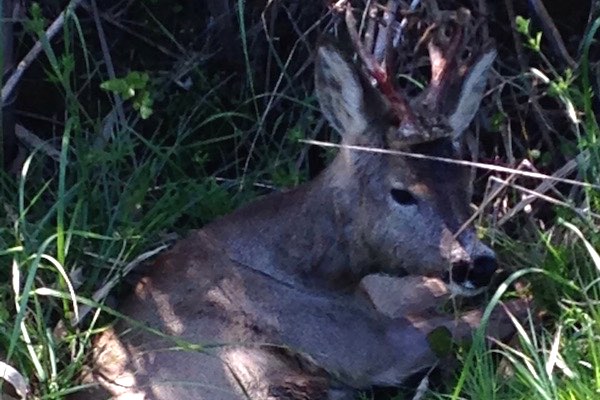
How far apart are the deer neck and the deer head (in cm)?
2

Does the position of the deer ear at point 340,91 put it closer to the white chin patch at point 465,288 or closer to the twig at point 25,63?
the white chin patch at point 465,288

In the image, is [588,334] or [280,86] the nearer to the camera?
[588,334]

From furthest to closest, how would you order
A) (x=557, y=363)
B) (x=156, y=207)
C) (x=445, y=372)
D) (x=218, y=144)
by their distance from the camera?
1. (x=218, y=144)
2. (x=156, y=207)
3. (x=445, y=372)
4. (x=557, y=363)

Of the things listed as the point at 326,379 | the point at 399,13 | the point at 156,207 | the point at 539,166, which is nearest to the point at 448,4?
the point at 399,13

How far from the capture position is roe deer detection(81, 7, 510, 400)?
14.4 feet

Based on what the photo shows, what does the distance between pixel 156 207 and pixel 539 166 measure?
5.15 feet

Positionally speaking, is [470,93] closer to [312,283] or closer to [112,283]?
[312,283]

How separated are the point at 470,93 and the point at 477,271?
721 millimetres

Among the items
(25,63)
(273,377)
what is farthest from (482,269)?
(25,63)

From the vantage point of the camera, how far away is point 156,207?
516cm

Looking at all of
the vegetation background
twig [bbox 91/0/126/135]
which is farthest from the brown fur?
twig [bbox 91/0/126/135]

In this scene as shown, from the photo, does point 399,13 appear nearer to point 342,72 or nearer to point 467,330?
point 342,72

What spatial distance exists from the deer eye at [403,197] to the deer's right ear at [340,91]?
0.28 meters

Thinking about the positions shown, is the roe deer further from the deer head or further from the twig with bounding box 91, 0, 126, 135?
the twig with bounding box 91, 0, 126, 135
